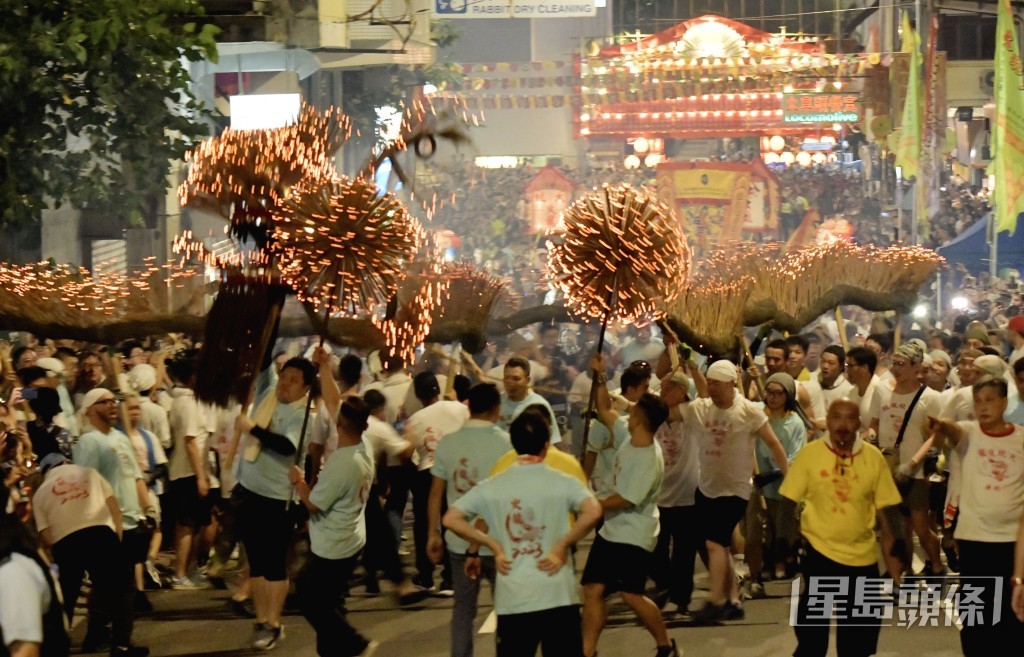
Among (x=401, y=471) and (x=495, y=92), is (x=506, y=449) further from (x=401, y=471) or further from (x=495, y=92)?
(x=495, y=92)

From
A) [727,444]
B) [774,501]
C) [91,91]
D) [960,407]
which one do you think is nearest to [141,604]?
[727,444]

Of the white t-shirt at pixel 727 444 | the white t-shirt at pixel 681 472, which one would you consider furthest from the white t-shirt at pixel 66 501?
the white t-shirt at pixel 727 444

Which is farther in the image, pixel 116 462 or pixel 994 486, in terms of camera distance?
pixel 116 462

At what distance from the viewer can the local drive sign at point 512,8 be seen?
29.2 metres

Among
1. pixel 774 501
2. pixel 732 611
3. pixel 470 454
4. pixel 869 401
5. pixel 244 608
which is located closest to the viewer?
→ pixel 470 454

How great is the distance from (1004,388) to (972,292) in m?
22.8

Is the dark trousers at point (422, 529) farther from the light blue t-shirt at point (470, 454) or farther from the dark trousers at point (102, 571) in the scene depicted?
the light blue t-shirt at point (470, 454)

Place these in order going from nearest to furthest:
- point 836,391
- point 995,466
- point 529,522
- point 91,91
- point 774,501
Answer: point 529,522, point 995,466, point 774,501, point 836,391, point 91,91

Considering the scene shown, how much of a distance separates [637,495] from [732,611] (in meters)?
2.12

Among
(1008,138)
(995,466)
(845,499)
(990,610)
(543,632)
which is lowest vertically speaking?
(990,610)

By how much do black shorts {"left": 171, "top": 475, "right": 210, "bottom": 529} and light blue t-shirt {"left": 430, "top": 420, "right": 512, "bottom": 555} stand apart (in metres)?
3.65

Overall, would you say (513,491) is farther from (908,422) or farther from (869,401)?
(869,401)

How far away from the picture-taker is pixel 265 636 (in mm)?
8914

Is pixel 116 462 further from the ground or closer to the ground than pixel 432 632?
further from the ground
